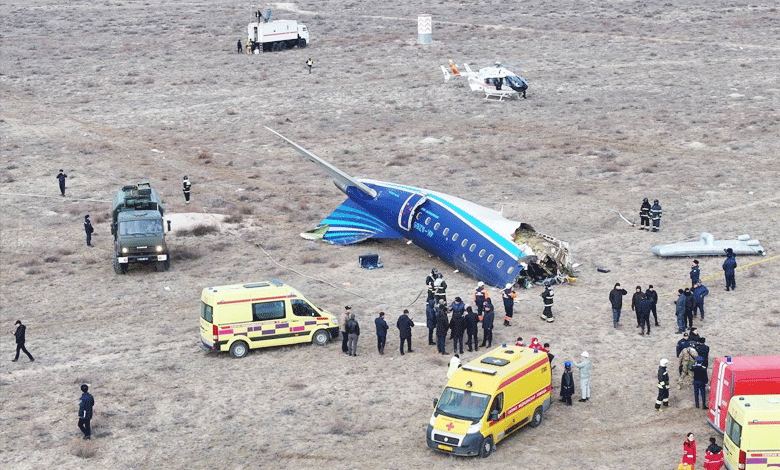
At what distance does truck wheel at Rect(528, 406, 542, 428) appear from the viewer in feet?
87.0

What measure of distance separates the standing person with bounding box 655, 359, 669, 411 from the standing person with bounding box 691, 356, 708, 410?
650 mm

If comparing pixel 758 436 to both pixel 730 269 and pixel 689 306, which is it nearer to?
pixel 689 306

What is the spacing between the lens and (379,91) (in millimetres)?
70250

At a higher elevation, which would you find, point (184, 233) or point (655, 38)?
point (655, 38)

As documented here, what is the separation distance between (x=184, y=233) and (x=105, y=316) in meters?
8.80

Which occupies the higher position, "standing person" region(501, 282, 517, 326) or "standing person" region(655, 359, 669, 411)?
"standing person" region(501, 282, 517, 326)

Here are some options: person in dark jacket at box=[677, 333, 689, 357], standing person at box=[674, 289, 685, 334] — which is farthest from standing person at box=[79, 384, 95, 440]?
standing person at box=[674, 289, 685, 334]

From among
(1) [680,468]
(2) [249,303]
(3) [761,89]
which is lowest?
(1) [680,468]

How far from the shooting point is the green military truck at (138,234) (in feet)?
130

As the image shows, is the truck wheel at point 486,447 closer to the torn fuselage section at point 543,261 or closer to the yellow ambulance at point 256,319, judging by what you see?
the yellow ambulance at point 256,319

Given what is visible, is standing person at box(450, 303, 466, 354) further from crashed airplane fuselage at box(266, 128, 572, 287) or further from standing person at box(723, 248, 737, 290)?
standing person at box(723, 248, 737, 290)

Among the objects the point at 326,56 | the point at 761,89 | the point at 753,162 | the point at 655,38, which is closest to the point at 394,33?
the point at 326,56

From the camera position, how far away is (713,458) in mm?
23438

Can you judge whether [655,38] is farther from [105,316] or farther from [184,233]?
[105,316]
